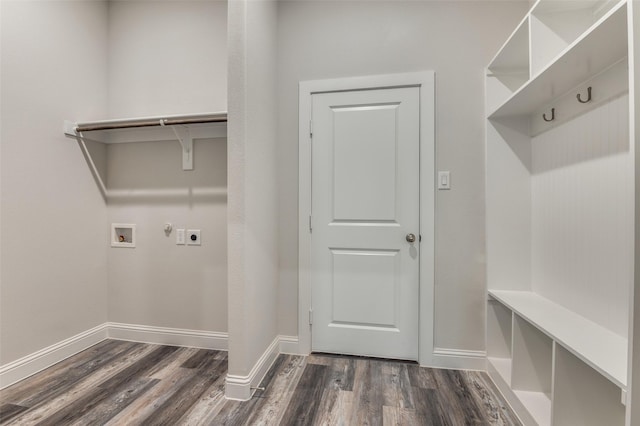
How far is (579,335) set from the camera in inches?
50.5

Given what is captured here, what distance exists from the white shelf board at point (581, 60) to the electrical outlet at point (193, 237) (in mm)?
2295

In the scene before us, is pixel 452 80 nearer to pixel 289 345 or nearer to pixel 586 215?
pixel 586 215

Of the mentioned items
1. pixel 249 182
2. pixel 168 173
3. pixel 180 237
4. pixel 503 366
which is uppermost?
pixel 168 173

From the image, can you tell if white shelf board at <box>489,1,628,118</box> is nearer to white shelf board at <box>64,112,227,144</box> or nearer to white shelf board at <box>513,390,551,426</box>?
white shelf board at <box>513,390,551,426</box>

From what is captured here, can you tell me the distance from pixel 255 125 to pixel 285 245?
3.01 ft

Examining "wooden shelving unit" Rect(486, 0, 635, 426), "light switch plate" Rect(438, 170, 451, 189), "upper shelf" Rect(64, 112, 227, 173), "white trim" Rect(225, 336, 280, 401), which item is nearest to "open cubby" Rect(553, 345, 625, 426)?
"wooden shelving unit" Rect(486, 0, 635, 426)

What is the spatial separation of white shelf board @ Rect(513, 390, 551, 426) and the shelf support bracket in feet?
8.50

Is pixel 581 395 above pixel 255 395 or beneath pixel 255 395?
above

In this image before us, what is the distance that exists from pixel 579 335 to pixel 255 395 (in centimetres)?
167

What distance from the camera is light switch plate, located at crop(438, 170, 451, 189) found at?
2.07 meters

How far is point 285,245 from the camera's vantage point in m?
2.30

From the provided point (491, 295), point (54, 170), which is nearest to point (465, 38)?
point (491, 295)

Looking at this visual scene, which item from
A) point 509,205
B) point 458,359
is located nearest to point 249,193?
point 509,205

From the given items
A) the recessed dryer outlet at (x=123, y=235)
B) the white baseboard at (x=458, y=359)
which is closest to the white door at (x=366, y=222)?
the white baseboard at (x=458, y=359)
